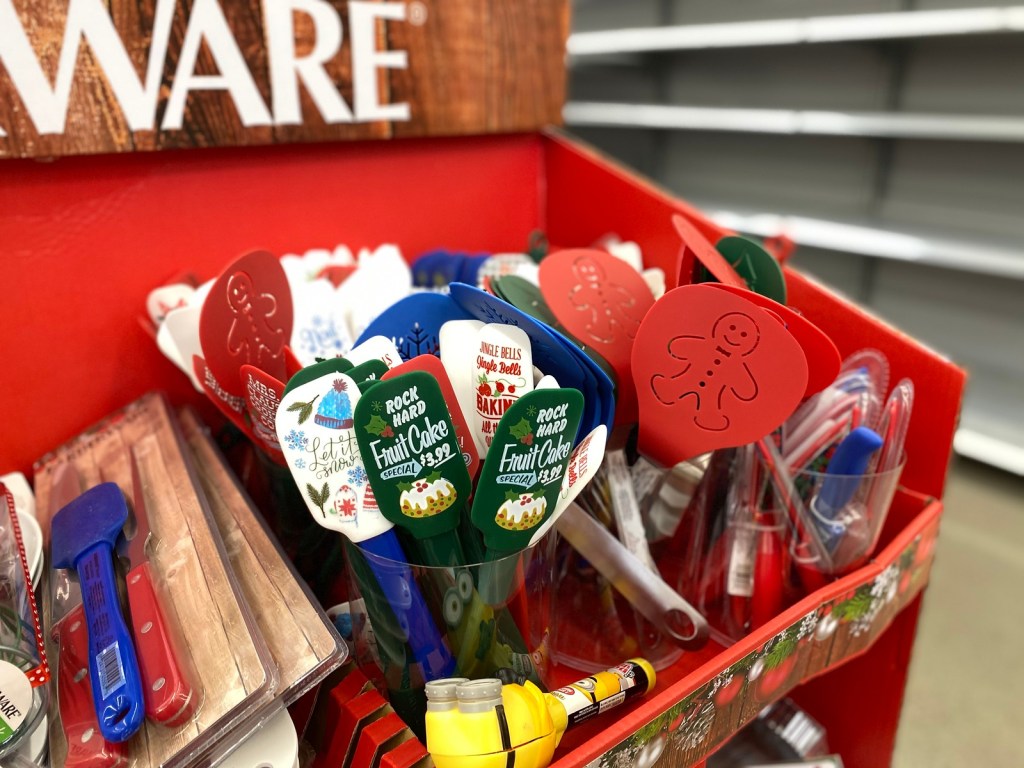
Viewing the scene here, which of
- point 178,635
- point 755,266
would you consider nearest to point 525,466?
point 178,635

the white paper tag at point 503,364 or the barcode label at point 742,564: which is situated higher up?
the white paper tag at point 503,364

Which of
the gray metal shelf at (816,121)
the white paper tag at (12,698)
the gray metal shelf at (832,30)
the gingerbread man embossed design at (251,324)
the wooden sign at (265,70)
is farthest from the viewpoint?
the gray metal shelf at (816,121)

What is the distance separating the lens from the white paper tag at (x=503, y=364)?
0.53 meters

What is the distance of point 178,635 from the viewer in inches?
20.1

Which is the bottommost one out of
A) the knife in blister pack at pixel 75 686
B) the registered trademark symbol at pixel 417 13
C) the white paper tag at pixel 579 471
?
the knife in blister pack at pixel 75 686

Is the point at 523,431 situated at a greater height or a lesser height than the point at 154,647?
greater

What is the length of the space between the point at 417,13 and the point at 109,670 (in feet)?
2.90

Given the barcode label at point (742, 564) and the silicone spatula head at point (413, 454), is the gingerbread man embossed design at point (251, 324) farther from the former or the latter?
the barcode label at point (742, 564)

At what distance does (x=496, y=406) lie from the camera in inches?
21.1

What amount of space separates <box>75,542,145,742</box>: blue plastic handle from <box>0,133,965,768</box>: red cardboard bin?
0.30 meters

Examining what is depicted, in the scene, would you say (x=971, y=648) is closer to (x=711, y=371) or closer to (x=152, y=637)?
(x=711, y=371)

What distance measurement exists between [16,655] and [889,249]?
2723mm

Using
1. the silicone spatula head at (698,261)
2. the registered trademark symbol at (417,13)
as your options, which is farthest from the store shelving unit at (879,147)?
the silicone spatula head at (698,261)

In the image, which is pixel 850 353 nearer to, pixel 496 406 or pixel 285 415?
pixel 496 406
